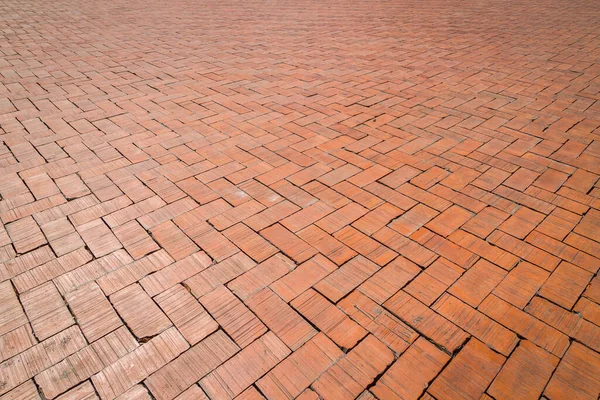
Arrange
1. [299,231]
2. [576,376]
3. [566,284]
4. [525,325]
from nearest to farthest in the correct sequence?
[576,376] → [525,325] → [566,284] → [299,231]

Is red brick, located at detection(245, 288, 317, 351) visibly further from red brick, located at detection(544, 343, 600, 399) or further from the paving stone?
red brick, located at detection(544, 343, 600, 399)

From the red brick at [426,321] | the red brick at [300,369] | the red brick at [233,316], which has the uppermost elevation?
the red brick at [426,321]

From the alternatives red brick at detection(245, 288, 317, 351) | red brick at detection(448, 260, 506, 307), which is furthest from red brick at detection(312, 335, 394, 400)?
red brick at detection(448, 260, 506, 307)

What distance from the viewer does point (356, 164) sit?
293cm

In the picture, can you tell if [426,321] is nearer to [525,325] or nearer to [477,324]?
[477,324]

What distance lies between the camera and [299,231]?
2.29m

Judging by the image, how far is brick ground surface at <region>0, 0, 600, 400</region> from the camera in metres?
1.60

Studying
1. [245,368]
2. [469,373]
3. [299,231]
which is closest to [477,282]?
[469,373]

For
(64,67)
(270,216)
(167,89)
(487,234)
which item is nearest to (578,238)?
(487,234)

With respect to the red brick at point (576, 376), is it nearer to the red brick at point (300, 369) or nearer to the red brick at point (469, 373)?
the red brick at point (469, 373)

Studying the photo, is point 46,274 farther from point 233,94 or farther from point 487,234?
point 233,94

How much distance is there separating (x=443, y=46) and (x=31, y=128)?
5220 millimetres

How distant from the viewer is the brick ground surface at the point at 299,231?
160 centimetres

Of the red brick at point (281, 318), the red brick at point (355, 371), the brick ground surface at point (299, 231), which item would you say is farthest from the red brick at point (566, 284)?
the red brick at point (281, 318)
